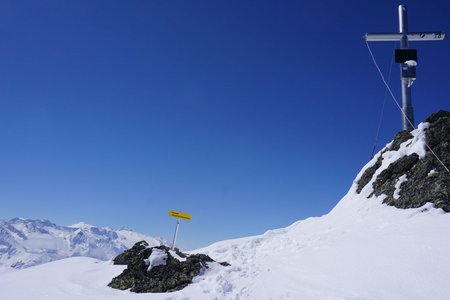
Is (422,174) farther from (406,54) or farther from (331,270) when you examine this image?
(406,54)

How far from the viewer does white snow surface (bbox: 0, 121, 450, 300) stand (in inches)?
316

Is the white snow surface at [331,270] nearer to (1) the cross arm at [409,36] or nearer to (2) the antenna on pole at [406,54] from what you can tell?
(2) the antenna on pole at [406,54]

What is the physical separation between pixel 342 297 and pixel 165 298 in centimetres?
479

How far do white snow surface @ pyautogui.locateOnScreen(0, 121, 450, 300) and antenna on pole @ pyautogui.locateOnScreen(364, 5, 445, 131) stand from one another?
428cm

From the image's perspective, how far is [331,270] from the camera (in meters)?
9.67

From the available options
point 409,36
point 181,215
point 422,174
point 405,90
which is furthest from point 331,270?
point 409,36

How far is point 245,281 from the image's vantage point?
10.7 metres

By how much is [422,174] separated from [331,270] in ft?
26.4

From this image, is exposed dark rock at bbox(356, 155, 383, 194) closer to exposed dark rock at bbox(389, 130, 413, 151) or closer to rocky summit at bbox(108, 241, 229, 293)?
exposed dark rock at bbox(389, 130, 413, 151)

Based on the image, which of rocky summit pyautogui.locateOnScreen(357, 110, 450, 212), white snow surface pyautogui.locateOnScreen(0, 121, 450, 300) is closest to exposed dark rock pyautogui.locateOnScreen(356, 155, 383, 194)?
rocky summit pyautogui.locateOnScreen(357, 110, 450, 212)

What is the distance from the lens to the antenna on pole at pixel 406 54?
19781 millimetres

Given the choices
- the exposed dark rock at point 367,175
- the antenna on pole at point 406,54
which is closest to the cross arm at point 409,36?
the antenna on pole at point 406,54

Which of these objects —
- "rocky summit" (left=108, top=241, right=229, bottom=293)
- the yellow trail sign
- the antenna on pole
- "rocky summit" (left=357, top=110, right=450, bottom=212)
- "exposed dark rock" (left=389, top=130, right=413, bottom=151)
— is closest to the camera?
"rocky summit" (left=108, top=241, right=229, bottom=293)

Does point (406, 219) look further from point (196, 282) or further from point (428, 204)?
point (196, 282)
